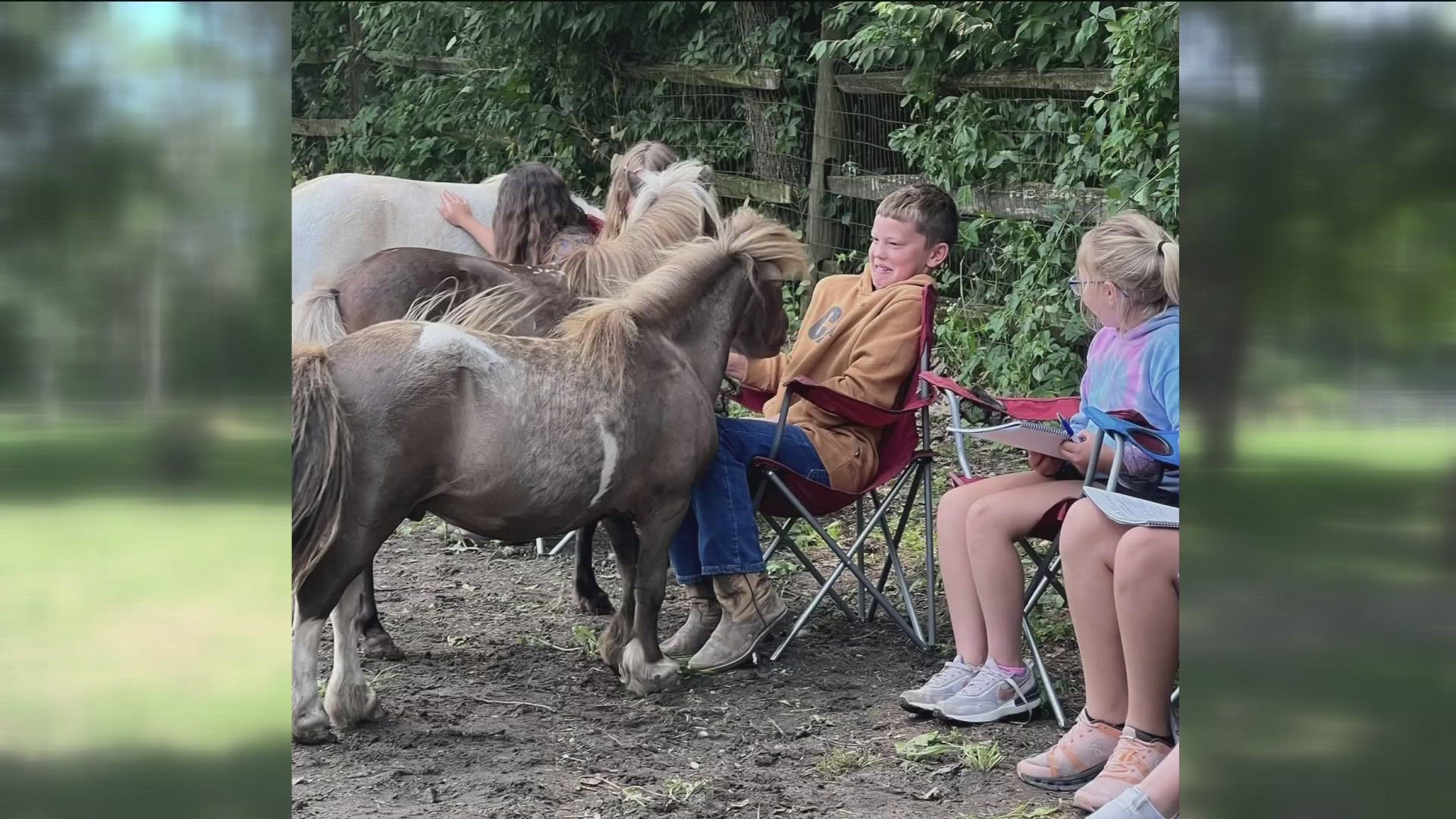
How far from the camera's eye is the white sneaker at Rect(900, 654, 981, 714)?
10.2ft

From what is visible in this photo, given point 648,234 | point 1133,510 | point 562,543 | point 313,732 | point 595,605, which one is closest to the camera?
point 1133,510

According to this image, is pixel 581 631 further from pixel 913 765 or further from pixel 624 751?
pixel 913 765

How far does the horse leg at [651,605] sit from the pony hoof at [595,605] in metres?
0.66

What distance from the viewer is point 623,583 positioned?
11.3 feet

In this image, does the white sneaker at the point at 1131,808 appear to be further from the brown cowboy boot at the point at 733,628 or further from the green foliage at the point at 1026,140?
the green foliage at the point at 1026,140

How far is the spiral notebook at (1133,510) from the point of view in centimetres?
246

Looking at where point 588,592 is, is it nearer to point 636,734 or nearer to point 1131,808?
point 636,734

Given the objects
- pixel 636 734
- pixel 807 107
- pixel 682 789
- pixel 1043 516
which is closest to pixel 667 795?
pixel 682 789

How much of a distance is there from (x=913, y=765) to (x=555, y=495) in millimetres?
970

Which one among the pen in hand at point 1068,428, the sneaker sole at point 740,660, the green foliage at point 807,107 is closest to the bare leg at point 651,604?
the sneaker sole at point 740,660

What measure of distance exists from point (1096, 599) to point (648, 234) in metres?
1.61

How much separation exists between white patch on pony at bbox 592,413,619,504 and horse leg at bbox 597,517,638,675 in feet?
1.07

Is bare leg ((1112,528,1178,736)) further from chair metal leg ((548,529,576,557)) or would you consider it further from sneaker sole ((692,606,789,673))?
chair metal leg ((548,529,576,557))

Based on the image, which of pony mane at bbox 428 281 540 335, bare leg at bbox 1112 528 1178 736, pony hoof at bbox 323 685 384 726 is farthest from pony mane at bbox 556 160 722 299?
bare leg at bbox 1112 528 1178 736
